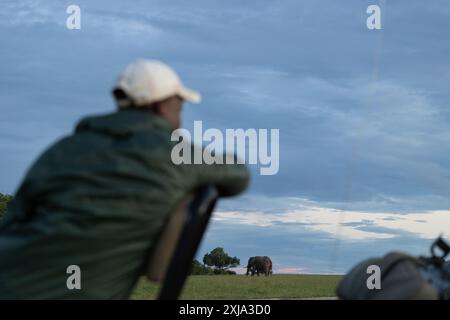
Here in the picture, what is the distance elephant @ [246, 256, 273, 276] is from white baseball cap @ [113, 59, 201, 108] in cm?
3365

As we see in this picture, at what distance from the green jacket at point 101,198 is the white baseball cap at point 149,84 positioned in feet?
0.31

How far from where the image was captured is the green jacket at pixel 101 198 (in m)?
3.69

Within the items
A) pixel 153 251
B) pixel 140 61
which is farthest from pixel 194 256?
pixel 140 61

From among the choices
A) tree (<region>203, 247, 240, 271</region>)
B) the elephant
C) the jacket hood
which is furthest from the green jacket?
tree (<region>203, 247, 240, 271</region>)

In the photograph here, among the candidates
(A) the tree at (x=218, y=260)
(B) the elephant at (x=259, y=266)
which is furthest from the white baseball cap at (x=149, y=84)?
(A) the tree at (x=218, y=260)

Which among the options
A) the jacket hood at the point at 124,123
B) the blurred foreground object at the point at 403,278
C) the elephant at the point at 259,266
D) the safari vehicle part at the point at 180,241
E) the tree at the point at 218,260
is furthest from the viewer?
the tree at the point at 218,260

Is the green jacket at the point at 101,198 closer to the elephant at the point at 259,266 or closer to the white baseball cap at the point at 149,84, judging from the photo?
the white baseball cap at the point at 149,84

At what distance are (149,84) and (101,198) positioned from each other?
0.55 m

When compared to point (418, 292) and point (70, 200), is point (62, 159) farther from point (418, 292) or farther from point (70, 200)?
point (418, 292)

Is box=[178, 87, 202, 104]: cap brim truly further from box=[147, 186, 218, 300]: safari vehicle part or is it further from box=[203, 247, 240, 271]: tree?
box=[203, 247, 240, 271]: tree

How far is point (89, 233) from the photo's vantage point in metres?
3.76

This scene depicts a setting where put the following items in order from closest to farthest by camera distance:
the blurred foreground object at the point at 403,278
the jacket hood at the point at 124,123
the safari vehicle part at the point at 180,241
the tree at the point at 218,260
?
the safari vehicle part at the point at 180,241, the jacket hood at the point at 124,123, the blurred foreground object at the point at 403,278, the tree at the point at 218,260

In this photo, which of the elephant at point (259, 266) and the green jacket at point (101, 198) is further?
the elephant at point (259, 266)
